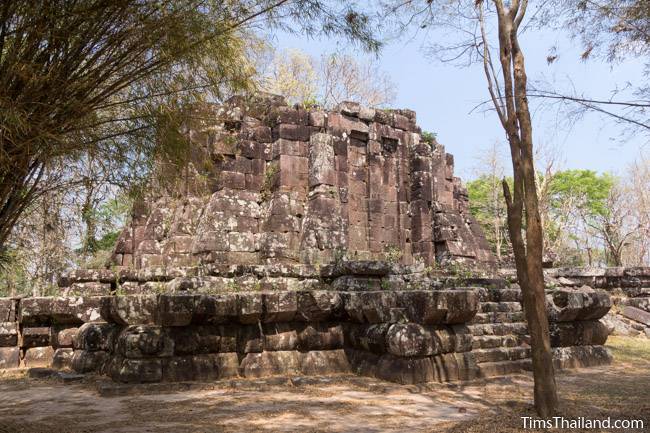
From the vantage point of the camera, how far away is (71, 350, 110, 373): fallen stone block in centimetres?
716

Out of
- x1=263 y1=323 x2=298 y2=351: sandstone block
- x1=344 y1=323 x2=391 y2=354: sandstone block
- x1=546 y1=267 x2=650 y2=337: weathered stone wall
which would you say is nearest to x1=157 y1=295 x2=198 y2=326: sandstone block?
x1=263 y1=323 x2=298 y2=351: sandstone block

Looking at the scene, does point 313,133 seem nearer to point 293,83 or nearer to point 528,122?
point 528,122

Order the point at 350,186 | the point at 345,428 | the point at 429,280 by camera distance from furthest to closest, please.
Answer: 1. the point at 350,186
2. the point at 429,280
3. the point at 345,428

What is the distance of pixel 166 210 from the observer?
41.6 feet

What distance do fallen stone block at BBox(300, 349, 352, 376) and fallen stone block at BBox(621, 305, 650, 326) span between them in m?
9.18

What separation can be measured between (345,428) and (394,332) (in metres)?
1.96

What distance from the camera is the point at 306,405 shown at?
5.24 m

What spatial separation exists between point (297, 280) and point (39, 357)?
14.1ft

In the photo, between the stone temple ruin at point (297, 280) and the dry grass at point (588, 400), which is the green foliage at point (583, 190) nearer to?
the stone temple ruin at point (297, 280)

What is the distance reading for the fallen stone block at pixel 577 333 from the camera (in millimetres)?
7695

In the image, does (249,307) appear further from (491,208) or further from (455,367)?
(491,208)

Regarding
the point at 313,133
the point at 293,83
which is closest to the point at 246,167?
the point at 313,133

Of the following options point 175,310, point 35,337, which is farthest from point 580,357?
point 35,337

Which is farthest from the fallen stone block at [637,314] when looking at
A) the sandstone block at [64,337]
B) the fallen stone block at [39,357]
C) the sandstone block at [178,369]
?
the fallen stone block at [39,357]
